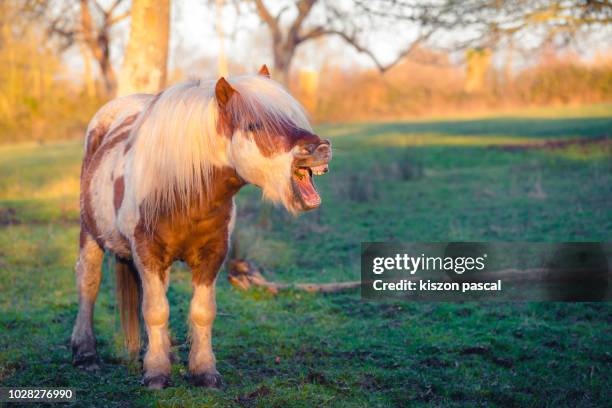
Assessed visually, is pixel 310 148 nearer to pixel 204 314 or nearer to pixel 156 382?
pixel 204 314

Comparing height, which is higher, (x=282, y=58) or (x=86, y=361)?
(x=282, y=58)

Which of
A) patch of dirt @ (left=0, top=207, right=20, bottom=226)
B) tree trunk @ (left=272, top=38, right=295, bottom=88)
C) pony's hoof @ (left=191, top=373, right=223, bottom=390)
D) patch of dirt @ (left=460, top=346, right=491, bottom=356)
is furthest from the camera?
tree trunk @ (left=272, top=38, right=295, bottom=88)

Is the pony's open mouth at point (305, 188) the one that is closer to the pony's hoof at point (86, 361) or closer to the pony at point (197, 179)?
the pony at point (197, 179)

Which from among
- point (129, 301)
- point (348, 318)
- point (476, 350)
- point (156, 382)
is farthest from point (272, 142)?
point (348, 318)

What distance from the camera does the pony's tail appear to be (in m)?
4.97

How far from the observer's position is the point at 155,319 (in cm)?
436

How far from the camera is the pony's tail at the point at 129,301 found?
497 centimetres

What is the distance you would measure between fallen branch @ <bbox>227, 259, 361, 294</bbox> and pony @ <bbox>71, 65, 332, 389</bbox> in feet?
8.32

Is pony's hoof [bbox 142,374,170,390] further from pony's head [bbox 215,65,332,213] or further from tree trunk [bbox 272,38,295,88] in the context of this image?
tree trunk [bbox 272,38,295,88]

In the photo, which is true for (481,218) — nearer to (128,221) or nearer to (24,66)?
(128,221)

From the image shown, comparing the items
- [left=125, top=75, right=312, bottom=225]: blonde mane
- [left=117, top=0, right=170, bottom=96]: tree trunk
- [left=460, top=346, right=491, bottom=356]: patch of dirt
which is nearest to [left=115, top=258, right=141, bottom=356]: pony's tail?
[left=125, top=75, right=312, bottom=225]: blonde mane

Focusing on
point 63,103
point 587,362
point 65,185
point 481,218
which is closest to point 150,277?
point 587,362

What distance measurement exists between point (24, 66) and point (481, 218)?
88.4ft

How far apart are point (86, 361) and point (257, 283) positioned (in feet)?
8.43
